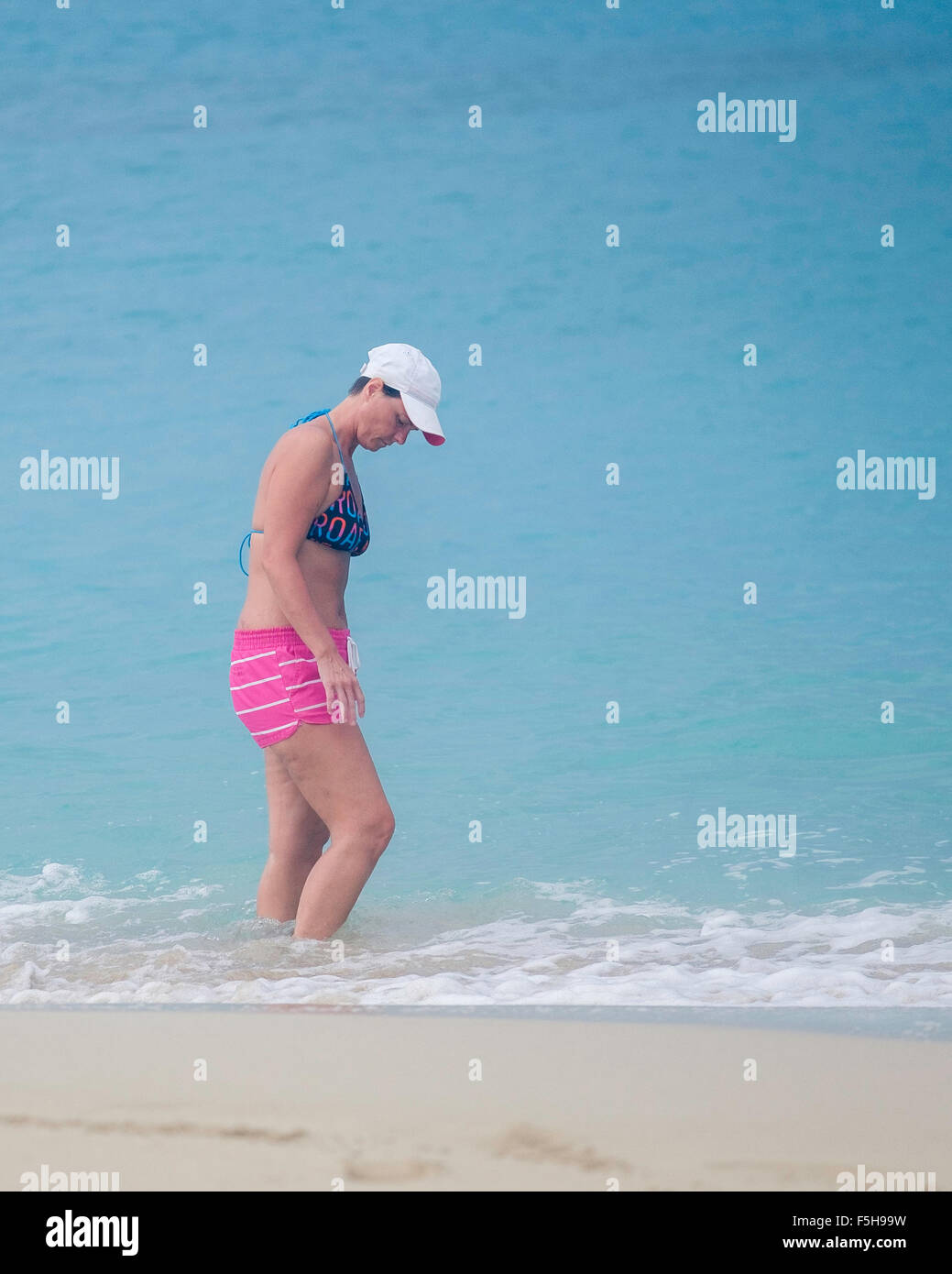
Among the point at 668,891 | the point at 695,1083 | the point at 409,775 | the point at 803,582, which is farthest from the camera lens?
the point at 803,582

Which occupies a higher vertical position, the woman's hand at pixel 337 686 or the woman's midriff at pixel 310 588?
the woman's midriff at pixel 310 588

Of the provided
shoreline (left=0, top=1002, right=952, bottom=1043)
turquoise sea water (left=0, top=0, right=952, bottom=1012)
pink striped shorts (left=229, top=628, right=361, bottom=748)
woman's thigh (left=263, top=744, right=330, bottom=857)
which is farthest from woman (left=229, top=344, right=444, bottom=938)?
turquoise sea water (left=0, top=0, right=952, bottom=1012)

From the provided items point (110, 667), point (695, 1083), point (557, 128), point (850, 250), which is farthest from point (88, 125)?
point (695, 1083)

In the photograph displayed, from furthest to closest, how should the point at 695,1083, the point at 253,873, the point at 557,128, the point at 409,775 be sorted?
the point at 557,128
the point at 409,775
the point at 253,873
the point at 695,1083

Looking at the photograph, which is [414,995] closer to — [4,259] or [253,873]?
[253,873]

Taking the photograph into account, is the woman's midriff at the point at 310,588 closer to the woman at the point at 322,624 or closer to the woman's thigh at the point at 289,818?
the woman at the point at 322,624

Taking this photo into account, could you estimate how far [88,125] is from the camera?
7.05m

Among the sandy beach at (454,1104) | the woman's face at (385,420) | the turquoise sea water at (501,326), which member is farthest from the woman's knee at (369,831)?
the turquoise sea water at (501,326)

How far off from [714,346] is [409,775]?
4159 millimetres

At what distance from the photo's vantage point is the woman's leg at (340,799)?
2055 millimetres

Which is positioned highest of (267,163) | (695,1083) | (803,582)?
(267,163)

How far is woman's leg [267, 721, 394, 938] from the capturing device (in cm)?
205

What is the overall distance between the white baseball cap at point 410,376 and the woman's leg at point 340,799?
1.75 ft

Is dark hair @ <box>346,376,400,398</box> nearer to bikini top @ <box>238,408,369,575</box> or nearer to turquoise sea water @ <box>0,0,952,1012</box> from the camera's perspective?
bikini top @ <box>238,408,369,575</box>
